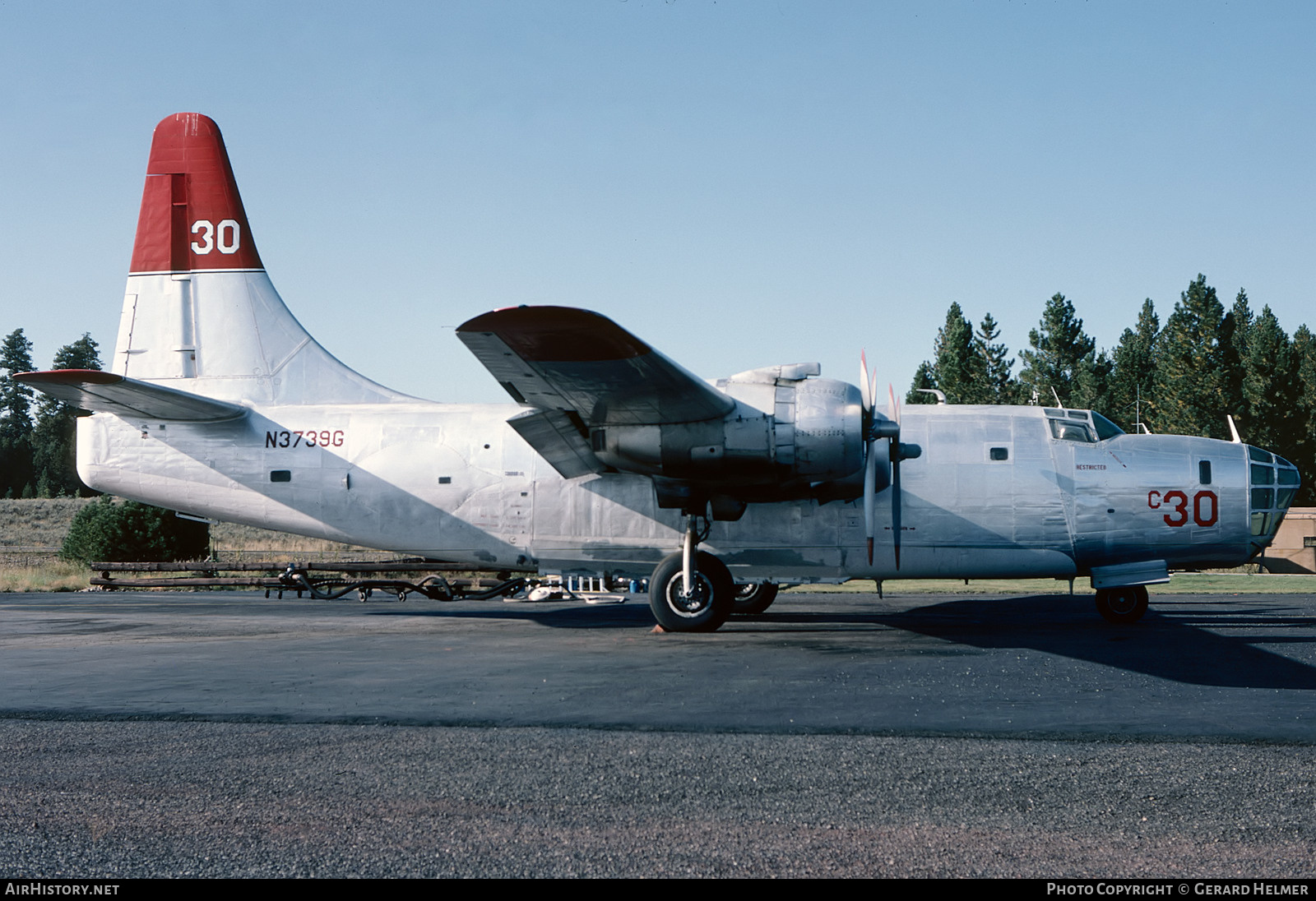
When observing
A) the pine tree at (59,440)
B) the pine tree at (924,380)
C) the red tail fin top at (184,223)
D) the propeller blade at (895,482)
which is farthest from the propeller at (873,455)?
the pine tree at (59,440)

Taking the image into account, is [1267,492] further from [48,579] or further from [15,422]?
[15,422]

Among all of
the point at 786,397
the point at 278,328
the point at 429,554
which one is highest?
the point at 278,328

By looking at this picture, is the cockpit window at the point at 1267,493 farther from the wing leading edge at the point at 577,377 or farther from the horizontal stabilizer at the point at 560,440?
the horizontal stabilizer at the point at 560,440

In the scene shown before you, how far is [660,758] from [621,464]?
8.63 metres

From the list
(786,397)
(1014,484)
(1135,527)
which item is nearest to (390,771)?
(786,397)

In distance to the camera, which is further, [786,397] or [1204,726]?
[786,397]

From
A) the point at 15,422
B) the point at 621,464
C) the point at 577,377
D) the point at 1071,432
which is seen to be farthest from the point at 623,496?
the point at 15,422

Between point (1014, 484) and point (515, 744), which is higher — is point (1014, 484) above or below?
above

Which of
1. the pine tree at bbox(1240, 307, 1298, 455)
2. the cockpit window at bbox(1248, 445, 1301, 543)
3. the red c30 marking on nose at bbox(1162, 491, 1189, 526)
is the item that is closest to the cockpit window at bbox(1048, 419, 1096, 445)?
the red c30 marking on nose at bbox(1162, 491, 1189, 526)

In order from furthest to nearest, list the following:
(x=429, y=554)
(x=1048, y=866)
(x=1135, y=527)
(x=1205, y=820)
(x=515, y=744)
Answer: (x=429, y=554), (x=1135, y=527), (x=515, y=744), (x=1205, y=820), (x=1048, y=866)

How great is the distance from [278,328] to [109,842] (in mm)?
15037

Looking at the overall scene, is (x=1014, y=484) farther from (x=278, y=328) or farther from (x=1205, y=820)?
(x=278, y=328)

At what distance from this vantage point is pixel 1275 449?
73.2 m

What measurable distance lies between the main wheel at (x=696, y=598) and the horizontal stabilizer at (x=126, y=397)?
8284 millimetres
